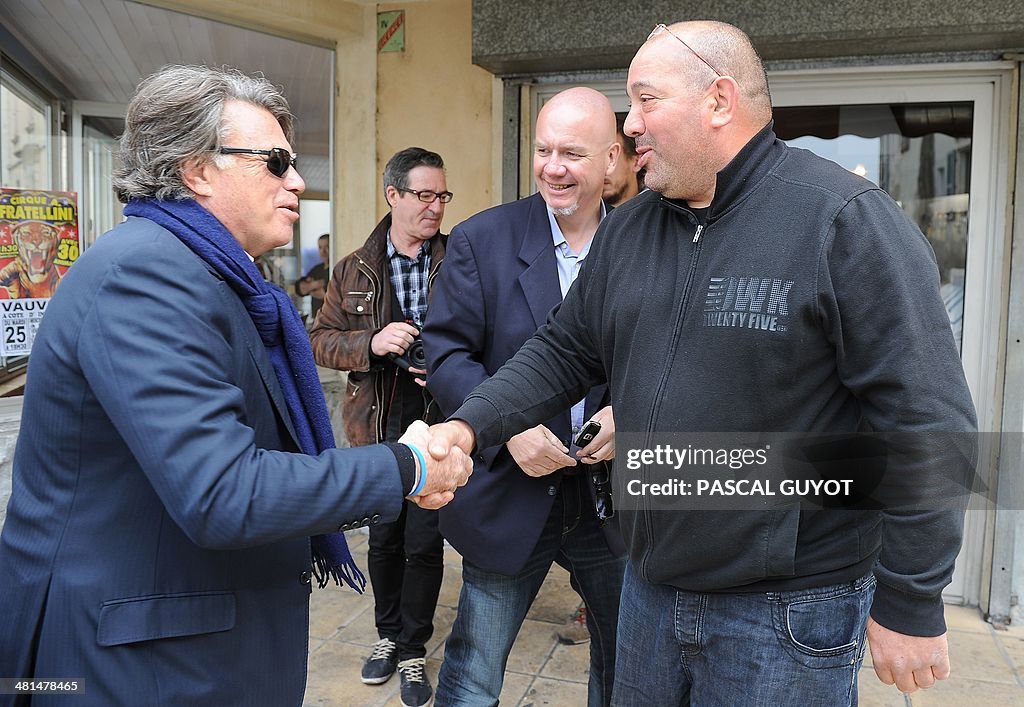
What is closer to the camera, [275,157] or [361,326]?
[275,157]

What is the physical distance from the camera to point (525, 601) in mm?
2781

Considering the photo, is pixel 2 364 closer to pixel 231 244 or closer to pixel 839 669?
pixel 231 244

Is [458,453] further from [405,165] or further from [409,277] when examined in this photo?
[405,165]

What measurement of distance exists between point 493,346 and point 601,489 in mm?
544

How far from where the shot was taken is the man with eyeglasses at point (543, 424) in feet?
8.71

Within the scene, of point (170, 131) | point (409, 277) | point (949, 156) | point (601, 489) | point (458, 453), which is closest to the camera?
point (170, 131)

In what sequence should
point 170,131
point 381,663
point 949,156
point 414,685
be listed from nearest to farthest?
point 170,131 < point 414,685 < point 381,663 < point 949,156

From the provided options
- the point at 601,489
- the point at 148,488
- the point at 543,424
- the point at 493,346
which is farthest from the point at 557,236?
the point at 148,488

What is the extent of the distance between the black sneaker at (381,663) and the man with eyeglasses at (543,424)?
0.96 meters

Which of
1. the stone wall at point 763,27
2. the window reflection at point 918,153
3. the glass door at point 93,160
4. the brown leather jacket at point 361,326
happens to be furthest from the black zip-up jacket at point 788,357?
the glass door at point 93,160

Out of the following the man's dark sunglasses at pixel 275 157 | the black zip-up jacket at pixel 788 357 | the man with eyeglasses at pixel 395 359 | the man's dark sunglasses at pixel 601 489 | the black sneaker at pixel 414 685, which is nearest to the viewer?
the black zip-up jacket at pixel 788 357

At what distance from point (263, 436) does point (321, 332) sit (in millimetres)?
2106

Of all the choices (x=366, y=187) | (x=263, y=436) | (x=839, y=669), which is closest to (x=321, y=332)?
(x=366, y=187)

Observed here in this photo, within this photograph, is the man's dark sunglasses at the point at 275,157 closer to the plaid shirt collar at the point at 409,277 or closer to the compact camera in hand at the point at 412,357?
the compact camera in hand at the point at 412,357
